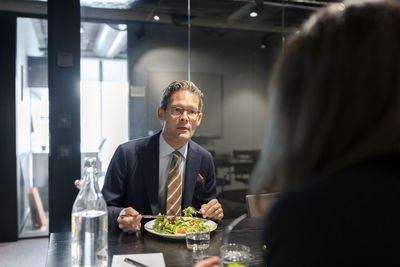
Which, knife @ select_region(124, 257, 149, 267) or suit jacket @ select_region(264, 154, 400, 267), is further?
knife @ select_region(124, 257, 149, 267)

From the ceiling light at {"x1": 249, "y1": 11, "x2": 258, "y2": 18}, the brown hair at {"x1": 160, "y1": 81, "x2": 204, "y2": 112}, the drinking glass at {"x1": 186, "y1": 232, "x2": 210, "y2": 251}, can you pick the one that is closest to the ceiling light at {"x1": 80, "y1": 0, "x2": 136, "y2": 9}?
the ceiling light at {"x1": 249, "y1": 11, "x2": 258, "y2": 18}

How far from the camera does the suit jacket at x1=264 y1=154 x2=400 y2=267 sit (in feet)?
1.60

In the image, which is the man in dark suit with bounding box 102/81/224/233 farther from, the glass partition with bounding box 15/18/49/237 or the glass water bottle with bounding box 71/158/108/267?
the glass partition with bounding box 15/18/49/237

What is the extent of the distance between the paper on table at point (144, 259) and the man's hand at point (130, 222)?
0.26m

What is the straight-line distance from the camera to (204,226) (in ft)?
5.11

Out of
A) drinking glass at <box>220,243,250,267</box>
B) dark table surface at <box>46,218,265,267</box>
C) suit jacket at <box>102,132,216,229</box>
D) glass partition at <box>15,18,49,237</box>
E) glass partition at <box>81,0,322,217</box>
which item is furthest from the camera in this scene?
glass partition at <box>15,18,49,237</box>

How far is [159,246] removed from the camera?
1.44 meters

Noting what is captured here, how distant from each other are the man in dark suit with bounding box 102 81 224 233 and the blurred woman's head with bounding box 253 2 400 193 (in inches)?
52.2

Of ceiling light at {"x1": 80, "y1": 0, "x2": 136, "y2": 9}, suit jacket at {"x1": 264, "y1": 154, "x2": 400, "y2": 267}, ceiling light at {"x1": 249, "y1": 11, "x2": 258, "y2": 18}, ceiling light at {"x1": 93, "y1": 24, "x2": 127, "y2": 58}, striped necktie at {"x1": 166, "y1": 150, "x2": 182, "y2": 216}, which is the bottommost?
striped necktie at {"x1": 166, "y1": 150, "x2": 182, "y2": 216}

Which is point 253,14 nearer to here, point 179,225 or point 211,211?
point 211,211

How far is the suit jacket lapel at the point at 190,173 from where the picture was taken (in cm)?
198

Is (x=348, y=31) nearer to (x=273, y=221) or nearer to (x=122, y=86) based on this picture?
(x=273, y=221)

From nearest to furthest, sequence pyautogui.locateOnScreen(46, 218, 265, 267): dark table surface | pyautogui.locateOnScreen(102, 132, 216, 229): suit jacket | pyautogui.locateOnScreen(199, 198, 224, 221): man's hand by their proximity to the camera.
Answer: pyautogui.locateOnScreen(46, 218, 265, 267): dark table surface → pyautogui.locateOnScreen(199, 198, 224, 221): man's hand → pyautogui.locateOnScreen(102, 132, 216, 229): suit jacket

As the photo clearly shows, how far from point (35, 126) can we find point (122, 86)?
62.5 inches
